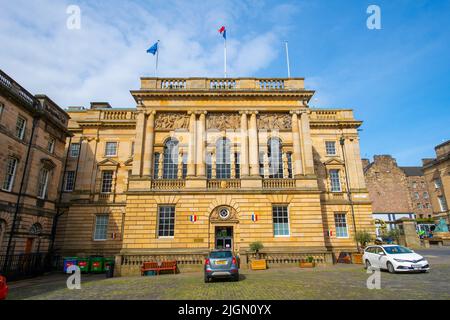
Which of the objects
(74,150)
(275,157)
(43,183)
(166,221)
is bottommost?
(166,221)

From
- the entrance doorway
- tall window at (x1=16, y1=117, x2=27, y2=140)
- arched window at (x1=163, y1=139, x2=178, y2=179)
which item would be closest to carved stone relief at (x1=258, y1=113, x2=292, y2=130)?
arched window at (x1=163, y1=139, x2=178, y2=179)

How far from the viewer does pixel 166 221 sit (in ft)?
73.6

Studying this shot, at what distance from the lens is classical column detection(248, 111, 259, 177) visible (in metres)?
23.8

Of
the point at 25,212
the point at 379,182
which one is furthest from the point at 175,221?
the point at 379,182

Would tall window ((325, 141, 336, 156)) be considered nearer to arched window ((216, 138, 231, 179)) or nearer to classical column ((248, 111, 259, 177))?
classical column ((248, 111, 259, 177))

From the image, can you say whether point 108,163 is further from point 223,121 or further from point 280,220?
point 280,220

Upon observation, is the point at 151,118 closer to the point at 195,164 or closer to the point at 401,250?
the point at 195,164

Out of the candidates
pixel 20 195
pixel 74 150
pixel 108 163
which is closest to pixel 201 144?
pixel 108 163

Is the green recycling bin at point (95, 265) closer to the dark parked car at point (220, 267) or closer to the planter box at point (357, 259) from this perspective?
the dark parked car at point (220, 267)

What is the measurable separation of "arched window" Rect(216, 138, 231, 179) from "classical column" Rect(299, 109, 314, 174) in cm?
724

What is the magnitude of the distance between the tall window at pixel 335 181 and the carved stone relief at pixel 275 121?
8.79 meters

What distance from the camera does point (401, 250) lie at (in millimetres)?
14812

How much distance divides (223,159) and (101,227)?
50.2 ft
